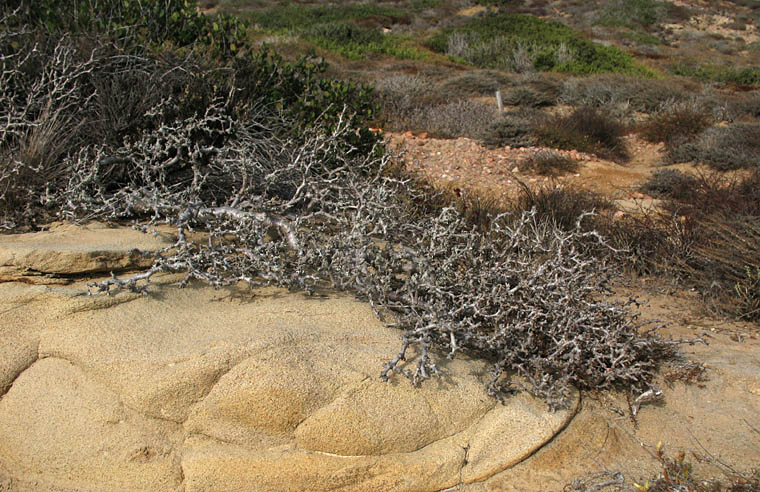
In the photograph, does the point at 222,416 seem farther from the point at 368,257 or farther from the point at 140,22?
the point at 140,22

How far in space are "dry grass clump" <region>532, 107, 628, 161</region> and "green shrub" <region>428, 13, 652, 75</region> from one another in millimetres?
7849

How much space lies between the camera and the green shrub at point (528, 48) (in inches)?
726

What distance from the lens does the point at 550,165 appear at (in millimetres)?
8633

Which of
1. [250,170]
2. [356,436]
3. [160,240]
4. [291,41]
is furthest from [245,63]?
[291,41]

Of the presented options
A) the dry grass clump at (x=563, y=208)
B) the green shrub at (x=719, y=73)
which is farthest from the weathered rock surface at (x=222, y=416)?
the green shrub at (x=719, y=73)

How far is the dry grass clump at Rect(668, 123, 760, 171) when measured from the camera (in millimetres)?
8742

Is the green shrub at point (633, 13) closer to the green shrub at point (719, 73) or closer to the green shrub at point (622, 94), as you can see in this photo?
the green shrub at point (719, 73)

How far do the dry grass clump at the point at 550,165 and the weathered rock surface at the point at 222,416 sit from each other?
6.35 meters

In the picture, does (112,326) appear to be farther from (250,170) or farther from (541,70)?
(541,70)

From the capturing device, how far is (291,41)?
1897 centimetres

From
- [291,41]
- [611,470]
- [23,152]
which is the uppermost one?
[23,152]

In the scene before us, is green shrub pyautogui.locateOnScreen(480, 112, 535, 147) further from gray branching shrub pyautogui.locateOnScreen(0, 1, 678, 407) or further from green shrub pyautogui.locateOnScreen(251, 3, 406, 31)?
green shrub pyautogui.locateOnScreen(251, 3, 406, 31)

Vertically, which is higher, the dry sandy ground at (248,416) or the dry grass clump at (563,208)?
the dry sandy ground at (248,416)

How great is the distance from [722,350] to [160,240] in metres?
3.40
